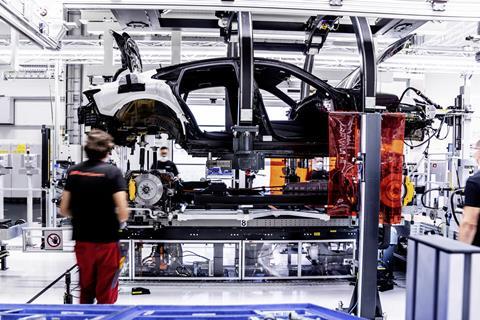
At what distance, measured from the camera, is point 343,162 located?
4.94 metres

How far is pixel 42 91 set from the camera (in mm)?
17828

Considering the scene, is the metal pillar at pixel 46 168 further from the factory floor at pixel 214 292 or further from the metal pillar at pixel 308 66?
the metal pillar at pixel 308 66

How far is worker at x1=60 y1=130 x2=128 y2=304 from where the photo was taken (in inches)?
149

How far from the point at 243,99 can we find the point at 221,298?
239cm

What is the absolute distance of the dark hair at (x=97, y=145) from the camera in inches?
150

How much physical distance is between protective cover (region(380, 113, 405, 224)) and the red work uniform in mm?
2634

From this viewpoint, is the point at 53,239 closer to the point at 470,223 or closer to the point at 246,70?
the point at 246,70

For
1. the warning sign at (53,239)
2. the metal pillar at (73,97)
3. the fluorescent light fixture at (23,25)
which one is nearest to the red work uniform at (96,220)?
the warning sign at (53,239)

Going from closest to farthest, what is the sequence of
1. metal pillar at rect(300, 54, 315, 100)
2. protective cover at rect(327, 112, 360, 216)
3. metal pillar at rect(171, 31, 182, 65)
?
1. protective cover at rect(327, 112, 360, 216)
2. metal pillar at rect(171, 31, 182, 65)
3. metal pillar at rect(300, 54, 315, 100)

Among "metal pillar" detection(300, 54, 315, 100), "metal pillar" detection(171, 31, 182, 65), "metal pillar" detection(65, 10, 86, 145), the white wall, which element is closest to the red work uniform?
"metal pillar" detection(171, 31, 182, 65)

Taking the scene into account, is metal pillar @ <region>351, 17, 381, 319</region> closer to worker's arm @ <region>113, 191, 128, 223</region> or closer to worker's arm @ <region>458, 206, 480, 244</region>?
worker's arm @ <region>458, 206, 480, 244</region>

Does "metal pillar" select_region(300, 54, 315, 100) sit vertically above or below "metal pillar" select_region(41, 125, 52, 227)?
above

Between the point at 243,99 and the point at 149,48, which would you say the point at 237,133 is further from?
the point at 149,48

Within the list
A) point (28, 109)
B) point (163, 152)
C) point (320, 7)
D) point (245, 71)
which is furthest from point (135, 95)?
point (28, 109)
